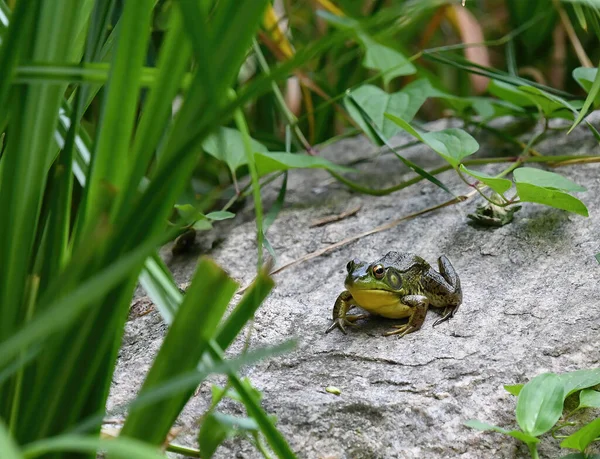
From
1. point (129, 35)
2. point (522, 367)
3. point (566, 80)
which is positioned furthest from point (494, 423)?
point (566, 80)

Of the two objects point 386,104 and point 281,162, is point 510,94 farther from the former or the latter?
point 281,162

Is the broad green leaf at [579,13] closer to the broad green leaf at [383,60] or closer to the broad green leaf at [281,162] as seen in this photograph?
the broad green leaf at [383,60]

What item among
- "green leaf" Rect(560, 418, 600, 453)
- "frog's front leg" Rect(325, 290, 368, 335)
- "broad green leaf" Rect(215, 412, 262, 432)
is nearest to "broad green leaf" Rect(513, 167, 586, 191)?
"frog's front leg" Rect(325, 290, 368, 335)

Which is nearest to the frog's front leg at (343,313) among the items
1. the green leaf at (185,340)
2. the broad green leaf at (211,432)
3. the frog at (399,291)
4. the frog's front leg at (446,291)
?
the frog at (399,291)

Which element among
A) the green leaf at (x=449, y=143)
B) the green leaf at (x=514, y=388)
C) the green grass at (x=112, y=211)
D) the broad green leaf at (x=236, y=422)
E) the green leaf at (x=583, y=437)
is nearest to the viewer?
the green grass at (x=112, y=211)

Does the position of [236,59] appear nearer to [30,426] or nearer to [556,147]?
[30,426]

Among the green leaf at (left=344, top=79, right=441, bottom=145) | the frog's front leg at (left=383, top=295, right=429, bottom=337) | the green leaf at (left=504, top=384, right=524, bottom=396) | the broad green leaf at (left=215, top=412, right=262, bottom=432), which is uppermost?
the broad green leaf at (left=215, top=412, right=262, bottom=432)

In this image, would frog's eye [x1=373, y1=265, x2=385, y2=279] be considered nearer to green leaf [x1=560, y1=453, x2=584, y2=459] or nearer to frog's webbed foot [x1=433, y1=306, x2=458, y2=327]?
frog's webbed foot [x1=433, y1=306, x2=458, y2=327]
